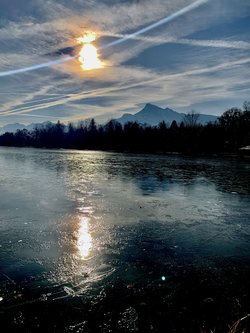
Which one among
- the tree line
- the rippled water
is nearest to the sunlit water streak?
the rippled water

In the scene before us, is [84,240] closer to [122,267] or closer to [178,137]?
[122,267]

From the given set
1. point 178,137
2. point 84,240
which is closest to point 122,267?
point 84,240

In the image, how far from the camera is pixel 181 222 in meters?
12.4

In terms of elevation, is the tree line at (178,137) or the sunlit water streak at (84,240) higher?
the tree line at (178,137)

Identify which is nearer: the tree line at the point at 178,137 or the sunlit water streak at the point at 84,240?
the sunlit water streak at the point at 84,240

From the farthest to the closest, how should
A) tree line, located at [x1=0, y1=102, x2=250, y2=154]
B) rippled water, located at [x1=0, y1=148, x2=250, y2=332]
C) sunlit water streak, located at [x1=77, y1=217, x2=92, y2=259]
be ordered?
tree line, located at [x1=0, y1=102, x2=250, y2=154] → sunlit water streak, located at [x1=77, y1=217, x2=92, y2=259] → rippled water, located at [x1=0, y1=148, x2=250, y2=332]

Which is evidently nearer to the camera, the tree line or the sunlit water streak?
the sunlit water streak

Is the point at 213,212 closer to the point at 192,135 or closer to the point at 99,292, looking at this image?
the point at 99,292

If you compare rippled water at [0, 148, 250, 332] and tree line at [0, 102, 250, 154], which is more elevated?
tree line at [0, 102, 250, 154]

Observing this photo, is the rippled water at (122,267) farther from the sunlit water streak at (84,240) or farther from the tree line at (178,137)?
the tree line at (178,137)

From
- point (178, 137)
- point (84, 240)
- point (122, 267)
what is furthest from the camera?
point (178, 137)

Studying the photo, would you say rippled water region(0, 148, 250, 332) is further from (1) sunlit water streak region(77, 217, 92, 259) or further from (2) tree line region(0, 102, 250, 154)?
(2) tree line region(0, 102, 250, 154)

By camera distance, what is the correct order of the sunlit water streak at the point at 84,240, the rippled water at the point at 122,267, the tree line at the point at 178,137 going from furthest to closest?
the tree line at the point at 178,137 → the sunlit water streak at the point at 84,240 → the rippled water at the point at 122,267

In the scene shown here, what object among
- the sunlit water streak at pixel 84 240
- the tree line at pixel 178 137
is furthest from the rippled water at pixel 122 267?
the tree line at pixel 178 137
